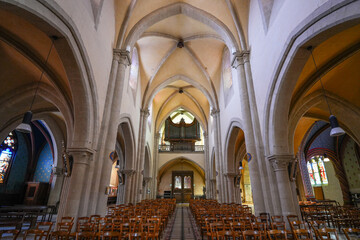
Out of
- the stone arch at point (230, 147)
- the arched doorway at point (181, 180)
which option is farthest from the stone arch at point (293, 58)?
the arched doorway at point (181, 180)

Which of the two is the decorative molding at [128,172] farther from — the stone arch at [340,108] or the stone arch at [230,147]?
the stone arch at [340,108]

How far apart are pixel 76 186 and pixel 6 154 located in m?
13.1

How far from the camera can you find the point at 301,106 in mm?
8812

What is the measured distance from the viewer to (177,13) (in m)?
11.6

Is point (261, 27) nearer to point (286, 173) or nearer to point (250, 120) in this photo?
point (250, 120)

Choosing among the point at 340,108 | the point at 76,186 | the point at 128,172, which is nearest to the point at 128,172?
the point at 128,172

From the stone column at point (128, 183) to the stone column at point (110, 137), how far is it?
20.3 ft

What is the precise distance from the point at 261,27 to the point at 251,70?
6.05 feet

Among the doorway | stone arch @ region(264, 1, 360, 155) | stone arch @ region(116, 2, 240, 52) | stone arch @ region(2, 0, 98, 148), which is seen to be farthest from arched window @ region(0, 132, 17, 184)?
stone arch @ region(264, 1, 360, 155)

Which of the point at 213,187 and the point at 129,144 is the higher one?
the point at 129,144

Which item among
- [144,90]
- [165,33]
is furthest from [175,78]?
[165,33]

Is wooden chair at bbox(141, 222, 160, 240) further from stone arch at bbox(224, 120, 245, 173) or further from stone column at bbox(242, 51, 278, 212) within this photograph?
stone arch at bbox(224, 120, 245, 173)

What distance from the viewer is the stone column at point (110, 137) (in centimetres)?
729

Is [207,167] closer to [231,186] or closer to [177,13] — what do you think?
[231,186]
